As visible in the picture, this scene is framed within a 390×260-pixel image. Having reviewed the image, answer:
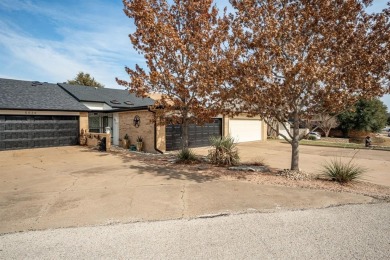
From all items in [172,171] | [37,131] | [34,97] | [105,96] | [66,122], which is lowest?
[172,171]

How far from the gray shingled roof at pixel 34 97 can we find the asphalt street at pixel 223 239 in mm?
15374

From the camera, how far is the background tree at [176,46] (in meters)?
12.4

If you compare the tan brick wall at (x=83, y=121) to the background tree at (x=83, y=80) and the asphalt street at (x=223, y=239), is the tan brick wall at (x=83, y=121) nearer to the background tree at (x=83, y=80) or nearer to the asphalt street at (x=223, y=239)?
the asphalt street at (x=223, y=239)

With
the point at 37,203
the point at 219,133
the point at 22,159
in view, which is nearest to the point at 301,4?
the point at 37,203

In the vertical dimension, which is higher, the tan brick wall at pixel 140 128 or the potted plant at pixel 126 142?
the tan brick wall at pixel 140 128

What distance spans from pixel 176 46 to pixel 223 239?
10.3 m

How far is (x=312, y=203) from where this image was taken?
20.7 ft

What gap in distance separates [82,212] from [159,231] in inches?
85.3

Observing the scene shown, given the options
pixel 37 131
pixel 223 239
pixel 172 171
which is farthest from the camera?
pixel 37 131

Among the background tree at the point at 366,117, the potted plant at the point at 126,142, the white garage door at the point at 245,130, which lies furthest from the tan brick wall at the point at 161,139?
the background tree at the point at 366,117

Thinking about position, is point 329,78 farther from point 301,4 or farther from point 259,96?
point 301,4

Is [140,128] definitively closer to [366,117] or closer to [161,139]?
[161,139]

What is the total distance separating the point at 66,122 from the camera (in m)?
18.8

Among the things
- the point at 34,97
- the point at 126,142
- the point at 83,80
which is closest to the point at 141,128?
the point at 126,142
